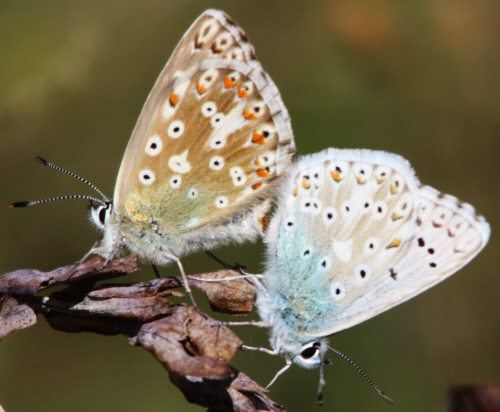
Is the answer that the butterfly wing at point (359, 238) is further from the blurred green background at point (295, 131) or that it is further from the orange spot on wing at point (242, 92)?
the blurred green background at point (295, 131)

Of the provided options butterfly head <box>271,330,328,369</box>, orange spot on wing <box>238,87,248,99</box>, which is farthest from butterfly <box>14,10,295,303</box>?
butterfly head <box>271,330,328,369</box>

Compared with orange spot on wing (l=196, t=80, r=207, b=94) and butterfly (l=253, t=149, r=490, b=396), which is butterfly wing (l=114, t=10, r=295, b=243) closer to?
orange spot on wing (l=196, t=80, r=207, b=94)

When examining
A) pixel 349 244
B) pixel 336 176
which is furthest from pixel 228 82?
pixel 349 244

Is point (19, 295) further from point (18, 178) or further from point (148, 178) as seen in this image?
point (18, 178)

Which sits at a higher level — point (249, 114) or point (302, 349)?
point (249, 114)

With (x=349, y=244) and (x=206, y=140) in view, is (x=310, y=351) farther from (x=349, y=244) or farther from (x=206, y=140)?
(x=206, y=140)

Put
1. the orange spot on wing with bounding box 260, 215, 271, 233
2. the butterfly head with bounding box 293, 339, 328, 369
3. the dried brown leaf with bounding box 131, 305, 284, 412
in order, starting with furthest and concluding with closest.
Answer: the orange spot on wing with bounding box 260, 215, 271, 233, the butterfly head with bounding box 293, 339, 328, 369, the dried brown leaf with bounding box 131, 305, 284, 412

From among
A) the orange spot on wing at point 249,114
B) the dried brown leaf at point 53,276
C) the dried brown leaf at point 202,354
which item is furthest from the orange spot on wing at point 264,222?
the dried brown leaf at point 202,354
